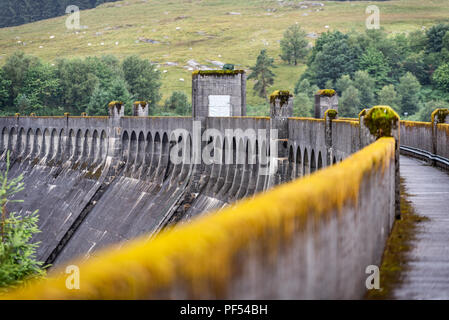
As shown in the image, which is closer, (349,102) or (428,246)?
(428,246)

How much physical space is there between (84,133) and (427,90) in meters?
104

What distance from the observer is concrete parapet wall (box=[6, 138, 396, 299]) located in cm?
324

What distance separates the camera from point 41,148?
80688 millimetres

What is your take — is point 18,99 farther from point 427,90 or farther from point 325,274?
point 325,274

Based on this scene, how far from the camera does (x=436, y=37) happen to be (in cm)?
16288

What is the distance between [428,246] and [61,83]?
14038cm

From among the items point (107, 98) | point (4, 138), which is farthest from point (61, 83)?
point (4, 138)

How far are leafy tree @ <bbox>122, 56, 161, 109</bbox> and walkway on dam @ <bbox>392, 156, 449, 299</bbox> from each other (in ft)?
447

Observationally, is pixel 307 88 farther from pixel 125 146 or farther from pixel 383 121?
pixel 383 121

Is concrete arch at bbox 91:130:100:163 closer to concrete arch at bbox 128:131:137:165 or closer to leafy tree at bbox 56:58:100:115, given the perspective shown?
concrete arch at bbox 128:131:137:165

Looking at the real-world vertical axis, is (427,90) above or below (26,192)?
above

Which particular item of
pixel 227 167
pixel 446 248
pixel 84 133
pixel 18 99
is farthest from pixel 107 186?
pixel 18 99

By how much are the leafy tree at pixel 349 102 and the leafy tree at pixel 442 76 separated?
20.7 meters

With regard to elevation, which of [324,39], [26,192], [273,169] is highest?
[324,39]
